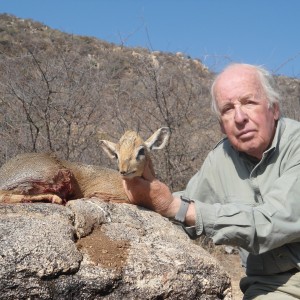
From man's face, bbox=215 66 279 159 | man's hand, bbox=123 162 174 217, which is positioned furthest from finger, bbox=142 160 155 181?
man's face, bbox=215 66 279 159

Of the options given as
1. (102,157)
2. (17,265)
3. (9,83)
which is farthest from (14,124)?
(17,265)

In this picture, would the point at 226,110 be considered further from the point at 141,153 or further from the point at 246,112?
the point at 141,153

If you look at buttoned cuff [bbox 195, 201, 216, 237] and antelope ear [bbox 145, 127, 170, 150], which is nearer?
buttoned cuff [bbox 195, 201, 216, 237]

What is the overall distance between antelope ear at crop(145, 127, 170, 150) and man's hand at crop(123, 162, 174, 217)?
0.39 meters

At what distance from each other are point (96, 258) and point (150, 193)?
656mm

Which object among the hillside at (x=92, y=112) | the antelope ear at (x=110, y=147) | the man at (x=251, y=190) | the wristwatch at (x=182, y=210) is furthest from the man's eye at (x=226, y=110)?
the hillside at (x=92, y=112)

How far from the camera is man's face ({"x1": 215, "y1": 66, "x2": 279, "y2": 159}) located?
3.65 metres

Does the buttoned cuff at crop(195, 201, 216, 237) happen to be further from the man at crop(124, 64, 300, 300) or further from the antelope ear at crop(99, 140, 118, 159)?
the antelope ear at crop(99, 140, 118, 159)

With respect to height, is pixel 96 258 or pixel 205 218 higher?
pixel 205 218

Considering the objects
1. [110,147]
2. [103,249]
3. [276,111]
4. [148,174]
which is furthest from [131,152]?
[276,111]

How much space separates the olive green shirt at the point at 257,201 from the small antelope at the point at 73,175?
548mm

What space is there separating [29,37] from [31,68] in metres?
16.0

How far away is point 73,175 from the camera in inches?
182

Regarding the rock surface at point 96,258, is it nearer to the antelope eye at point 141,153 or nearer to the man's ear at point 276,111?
the antelope eye at point 141,153
